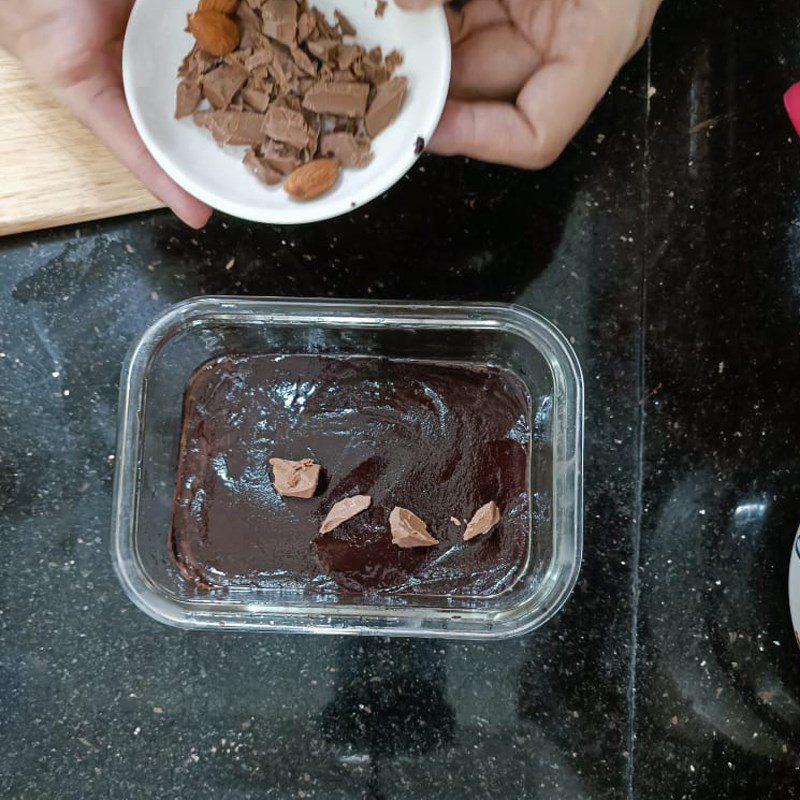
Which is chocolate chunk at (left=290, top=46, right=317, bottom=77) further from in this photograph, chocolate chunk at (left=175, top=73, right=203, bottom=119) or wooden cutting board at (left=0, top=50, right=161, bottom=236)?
wooden cutting board at (left=0, top=50, right=161, bottom=236)

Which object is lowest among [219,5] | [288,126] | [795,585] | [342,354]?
[795,585]

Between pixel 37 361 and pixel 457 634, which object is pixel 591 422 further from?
pixel 37 361

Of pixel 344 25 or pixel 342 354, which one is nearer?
pixel 344 25

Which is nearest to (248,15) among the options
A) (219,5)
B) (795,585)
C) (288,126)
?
(219,5)

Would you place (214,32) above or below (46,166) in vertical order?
above

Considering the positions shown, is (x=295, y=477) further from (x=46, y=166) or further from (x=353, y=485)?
(x=46, y=166)

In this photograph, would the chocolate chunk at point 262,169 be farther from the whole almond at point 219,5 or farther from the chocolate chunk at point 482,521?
the chocolate chunk at point 482,521
